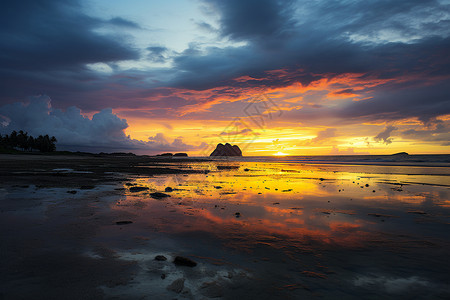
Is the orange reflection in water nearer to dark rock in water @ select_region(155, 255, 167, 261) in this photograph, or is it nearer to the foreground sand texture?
the foreground sand texture

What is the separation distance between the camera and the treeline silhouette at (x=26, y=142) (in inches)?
4911

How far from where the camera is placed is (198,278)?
4.66 m

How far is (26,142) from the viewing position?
12712 cm

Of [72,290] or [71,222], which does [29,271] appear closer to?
[72,290]

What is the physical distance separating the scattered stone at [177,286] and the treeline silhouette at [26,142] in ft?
525

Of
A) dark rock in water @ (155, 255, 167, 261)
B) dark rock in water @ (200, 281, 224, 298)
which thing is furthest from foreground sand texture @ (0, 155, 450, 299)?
dark rock in water @ (155, 255, 167, 261)

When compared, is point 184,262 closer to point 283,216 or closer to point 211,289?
point 211,289

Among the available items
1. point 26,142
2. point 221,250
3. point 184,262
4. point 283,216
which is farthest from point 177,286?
point 26,142

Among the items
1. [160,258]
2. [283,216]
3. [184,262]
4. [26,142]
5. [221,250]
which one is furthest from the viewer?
[26,142]

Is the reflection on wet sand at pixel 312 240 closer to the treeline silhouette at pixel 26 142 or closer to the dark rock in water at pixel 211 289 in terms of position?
the dark rock in water at pixel 211 289

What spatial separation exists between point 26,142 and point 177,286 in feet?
535

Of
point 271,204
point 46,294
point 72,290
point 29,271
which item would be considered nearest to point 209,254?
point 72,290

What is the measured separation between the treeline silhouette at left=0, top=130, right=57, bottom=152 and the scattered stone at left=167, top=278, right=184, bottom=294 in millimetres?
159969

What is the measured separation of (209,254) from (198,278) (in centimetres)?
120
